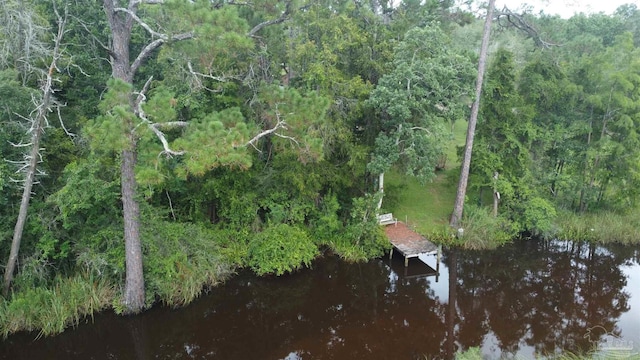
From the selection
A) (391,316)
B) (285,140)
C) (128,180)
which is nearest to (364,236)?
(391,316)

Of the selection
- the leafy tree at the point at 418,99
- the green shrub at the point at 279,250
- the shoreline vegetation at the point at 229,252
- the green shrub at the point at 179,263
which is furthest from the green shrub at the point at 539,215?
the green shrub at the point at 179,263

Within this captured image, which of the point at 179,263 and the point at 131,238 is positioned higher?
the point at 131,238

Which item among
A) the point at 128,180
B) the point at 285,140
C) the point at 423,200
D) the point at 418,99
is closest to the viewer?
the point at 128,180

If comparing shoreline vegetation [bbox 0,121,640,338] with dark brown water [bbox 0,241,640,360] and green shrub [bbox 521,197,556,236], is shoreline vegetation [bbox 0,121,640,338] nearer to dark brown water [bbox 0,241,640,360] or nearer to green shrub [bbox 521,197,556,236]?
dark brown water [bbox 0,241,640,360]

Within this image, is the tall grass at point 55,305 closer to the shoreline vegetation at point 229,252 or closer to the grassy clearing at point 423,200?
the shoreline vegetation at point 229,252

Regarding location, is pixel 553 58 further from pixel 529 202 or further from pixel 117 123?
pixel 117 123

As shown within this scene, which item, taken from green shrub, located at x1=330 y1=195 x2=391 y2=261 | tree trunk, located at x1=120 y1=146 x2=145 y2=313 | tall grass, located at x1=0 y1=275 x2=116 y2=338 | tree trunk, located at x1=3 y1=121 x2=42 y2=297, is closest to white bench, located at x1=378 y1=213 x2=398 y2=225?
green shrub, located at x1=330 y1=195 x2=391 y2=261

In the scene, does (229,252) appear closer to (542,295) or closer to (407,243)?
(407,243)
